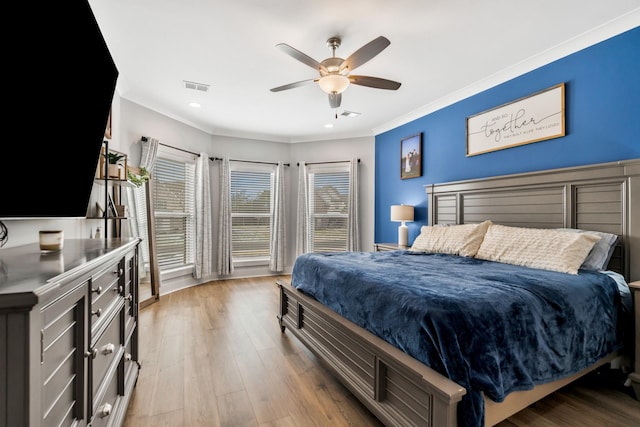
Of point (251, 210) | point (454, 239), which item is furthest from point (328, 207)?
point (454, 239)

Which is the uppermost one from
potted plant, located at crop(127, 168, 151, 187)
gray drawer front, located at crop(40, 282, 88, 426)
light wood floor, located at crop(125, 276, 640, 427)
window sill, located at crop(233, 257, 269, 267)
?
potted plant, located at crop(127, 168, 151, 187)

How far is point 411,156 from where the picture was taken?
15.3 feet

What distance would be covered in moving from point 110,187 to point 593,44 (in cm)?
487

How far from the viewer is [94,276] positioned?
3.90ft

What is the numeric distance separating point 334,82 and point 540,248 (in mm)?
2114

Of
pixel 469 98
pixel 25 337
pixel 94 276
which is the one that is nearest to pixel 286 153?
pixel 469 98

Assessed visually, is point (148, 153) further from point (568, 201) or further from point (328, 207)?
point (568, 201)

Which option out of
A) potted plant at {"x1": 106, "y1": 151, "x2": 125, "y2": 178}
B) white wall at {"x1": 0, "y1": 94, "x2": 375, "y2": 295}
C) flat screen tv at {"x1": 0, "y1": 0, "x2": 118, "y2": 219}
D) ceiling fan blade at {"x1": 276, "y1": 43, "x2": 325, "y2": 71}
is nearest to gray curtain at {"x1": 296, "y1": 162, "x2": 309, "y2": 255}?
white wall at {"x1": 0, "y1": 94, "x2": 375, "y2": 295}

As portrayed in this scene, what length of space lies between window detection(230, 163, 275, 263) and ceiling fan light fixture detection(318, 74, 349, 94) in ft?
11.0

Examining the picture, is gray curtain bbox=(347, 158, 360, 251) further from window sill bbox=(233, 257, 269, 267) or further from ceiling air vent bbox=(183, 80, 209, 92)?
ceiling air vent bbox=(183, 80, 209, 92)

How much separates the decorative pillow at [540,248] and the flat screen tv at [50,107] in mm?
3036

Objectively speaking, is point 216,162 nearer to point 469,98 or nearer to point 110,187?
point 110,187

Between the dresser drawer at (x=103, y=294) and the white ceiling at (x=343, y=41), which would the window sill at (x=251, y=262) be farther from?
the dresser drawer at (x=103, y=294)

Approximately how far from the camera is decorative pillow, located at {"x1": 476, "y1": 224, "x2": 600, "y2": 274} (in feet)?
7.36
